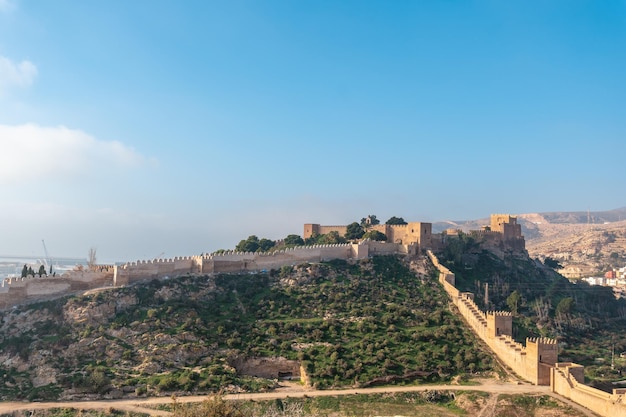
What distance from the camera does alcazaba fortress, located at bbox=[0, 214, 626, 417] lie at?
32.9m

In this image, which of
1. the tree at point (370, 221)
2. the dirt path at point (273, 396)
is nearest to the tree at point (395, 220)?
the tree at point (370, 221)

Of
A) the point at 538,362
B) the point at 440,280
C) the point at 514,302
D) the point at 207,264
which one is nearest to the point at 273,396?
the point at 538,362

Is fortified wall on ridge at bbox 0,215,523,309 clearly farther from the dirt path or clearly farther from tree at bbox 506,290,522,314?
the dirt path

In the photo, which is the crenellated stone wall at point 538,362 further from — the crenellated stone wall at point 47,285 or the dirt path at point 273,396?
the crenellated stone wall at point 47,285

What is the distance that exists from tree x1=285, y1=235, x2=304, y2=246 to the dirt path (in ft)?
97.6

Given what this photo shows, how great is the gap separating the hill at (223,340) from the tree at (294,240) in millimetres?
15278

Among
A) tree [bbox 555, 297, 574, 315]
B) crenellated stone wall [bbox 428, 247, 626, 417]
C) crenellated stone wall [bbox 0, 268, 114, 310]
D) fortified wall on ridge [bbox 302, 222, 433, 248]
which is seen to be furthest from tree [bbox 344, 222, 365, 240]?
crenellated stone wall [bbox 0, 268, 114, 310]

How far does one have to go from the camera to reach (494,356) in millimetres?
38312

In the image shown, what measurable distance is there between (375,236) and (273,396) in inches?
1175

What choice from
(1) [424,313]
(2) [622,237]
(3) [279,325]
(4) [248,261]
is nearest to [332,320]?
(3) [279,325]

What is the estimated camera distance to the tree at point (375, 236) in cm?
5856

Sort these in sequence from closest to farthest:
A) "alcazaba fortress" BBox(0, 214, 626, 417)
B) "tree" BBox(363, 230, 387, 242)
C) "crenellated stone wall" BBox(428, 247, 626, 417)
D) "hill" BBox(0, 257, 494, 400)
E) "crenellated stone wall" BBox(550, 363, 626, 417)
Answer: "crenellated stone wall" BBox(550, 363, 626, 417), "crenellated stone wall" BBox(428, 247, 626, 417), "alcazaba fortress" BBox(0, 214, 626, 417), "hill" BBox(0, 257, 494, 400), "tree" BBox(363, 230, 387, 242)

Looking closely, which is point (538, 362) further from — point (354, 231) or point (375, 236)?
point (354, 231)

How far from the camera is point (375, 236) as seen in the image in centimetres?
5856
